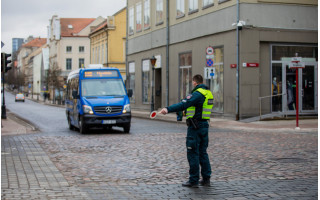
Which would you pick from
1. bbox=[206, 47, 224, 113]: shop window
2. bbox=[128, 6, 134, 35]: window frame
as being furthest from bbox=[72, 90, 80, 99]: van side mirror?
bbox=[128, 6, 134, 35]: window frame

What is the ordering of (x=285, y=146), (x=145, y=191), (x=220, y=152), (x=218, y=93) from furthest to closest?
(x=218, y=93), (x=285, y=146), (x=220, y=152), (x=145, y=191)

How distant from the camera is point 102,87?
20000mm

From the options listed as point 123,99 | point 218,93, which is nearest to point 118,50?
point 218,93

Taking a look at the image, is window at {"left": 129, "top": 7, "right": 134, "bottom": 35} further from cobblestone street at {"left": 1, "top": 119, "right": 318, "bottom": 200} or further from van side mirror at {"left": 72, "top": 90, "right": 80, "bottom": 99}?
cobblestone street at {"left": 1, "top": 119, "right": 318, "bottom": 200}

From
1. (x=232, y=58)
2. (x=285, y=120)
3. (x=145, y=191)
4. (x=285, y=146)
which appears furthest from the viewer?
(x=232, y=58)

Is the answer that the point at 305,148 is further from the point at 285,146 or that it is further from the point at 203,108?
the point at 203,108

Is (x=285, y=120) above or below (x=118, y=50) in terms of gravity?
below

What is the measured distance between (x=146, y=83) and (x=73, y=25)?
215 feet

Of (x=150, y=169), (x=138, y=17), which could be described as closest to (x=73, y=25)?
(x=138, y=17)

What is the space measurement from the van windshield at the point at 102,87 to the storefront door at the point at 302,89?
Result: 9.72m

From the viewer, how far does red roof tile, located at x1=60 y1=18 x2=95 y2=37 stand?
99.6 meters

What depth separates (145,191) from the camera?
7.90 meters

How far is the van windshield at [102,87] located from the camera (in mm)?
19812

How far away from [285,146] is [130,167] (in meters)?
5.40
